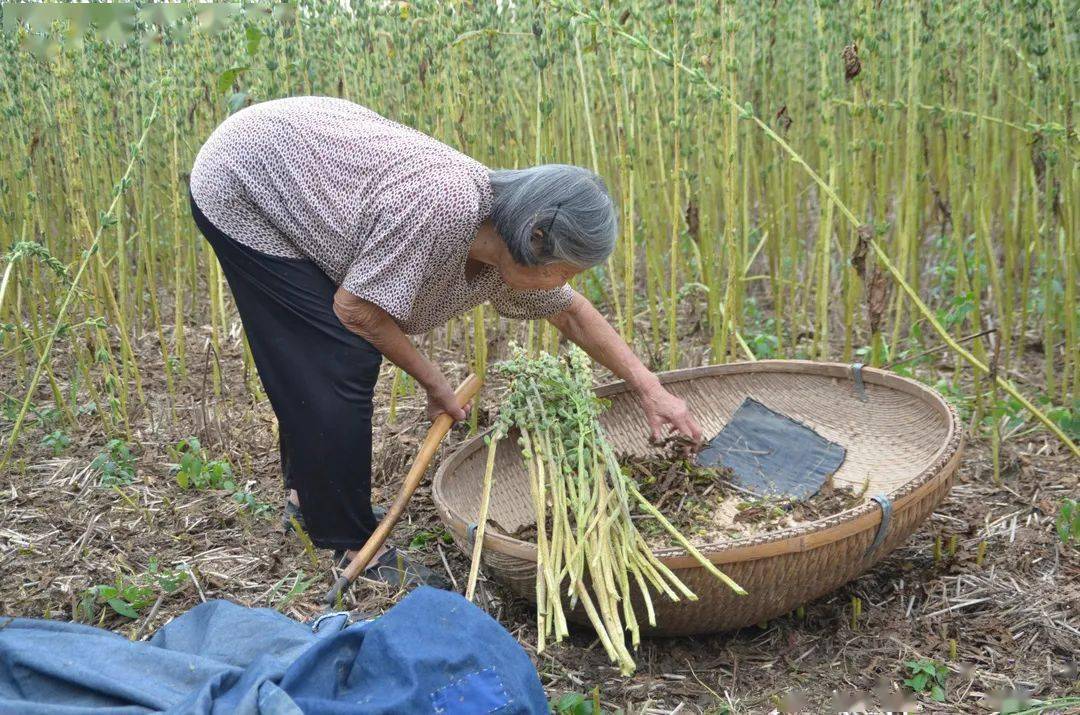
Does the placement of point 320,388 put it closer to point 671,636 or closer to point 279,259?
point 279,259

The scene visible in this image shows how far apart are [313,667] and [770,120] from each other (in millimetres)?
2590

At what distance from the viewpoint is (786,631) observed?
2.11 metres

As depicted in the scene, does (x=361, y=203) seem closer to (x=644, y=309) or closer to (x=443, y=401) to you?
(x=443, y=401)

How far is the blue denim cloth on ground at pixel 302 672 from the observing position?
4.93 ft

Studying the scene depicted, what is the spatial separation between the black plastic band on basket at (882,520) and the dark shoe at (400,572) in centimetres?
93

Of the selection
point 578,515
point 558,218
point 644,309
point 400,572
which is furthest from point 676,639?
point 644,309

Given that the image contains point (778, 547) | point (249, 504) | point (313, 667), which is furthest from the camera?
point (249, 504)

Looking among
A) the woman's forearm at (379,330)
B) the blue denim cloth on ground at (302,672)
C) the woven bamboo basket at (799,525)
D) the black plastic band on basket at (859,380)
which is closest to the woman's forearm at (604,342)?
the woven bamboo basket at (799,525)

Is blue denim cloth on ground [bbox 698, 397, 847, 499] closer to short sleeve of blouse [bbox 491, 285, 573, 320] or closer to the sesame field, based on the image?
the sesame field

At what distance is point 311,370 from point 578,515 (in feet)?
2.24

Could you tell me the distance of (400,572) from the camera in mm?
2285

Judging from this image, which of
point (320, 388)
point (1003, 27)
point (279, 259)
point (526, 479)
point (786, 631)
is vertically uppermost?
point (1003, 27)

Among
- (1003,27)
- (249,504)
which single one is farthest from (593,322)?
(1003,27)

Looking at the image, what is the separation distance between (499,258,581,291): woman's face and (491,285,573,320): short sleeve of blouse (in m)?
0.18
